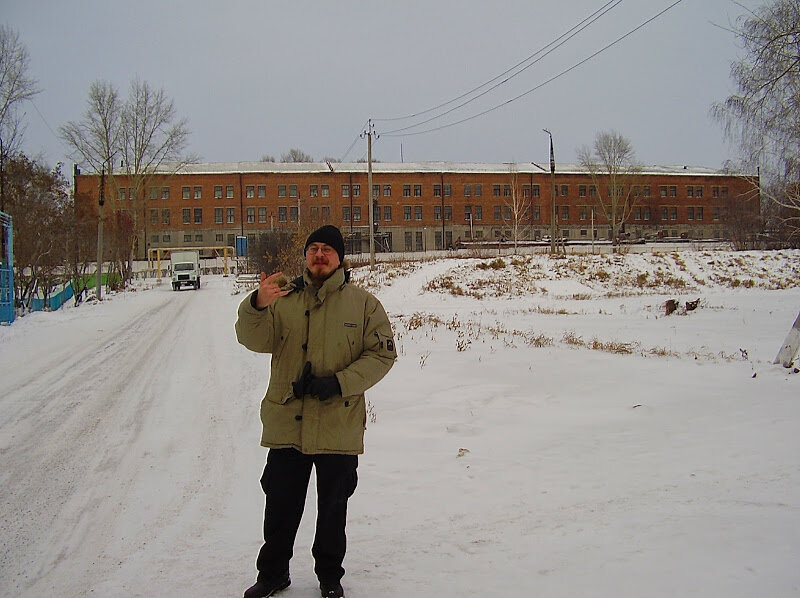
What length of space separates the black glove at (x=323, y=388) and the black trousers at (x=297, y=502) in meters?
0.37

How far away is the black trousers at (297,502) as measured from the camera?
3.17 meters

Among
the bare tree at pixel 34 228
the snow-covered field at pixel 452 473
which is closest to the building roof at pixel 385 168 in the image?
the bare tree at pixel 34 228

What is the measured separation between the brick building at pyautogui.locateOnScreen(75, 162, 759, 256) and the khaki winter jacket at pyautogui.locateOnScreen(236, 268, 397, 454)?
68541 millimetres

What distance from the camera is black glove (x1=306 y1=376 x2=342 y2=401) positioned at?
3.01 metres

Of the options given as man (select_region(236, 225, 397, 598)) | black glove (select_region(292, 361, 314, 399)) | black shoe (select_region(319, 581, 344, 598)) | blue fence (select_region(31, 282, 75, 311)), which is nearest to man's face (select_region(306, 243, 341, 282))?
man (select_region(236, 225, 397, 598))

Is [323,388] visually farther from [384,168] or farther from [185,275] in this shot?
[384,168]

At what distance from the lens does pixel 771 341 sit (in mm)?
13094

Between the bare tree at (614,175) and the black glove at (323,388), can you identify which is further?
the bare tree at (614,175)

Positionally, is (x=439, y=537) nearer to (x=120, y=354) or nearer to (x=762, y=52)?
(x=120, y=354)

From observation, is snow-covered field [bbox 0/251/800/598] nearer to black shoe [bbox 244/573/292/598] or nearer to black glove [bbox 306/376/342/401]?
black shoe [bbox 244/573/292/598]

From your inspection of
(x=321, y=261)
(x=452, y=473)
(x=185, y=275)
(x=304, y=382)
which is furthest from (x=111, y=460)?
(x=185, y=275)

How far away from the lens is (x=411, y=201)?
77.0 meters

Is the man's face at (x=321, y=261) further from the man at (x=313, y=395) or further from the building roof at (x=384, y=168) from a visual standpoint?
the building roof at (x=384, y=168)

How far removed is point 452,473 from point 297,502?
2394 mm
